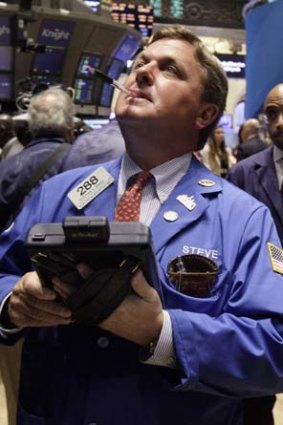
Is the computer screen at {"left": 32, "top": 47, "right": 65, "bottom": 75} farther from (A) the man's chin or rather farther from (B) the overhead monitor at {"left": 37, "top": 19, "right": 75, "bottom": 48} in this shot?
(A) the man's chin

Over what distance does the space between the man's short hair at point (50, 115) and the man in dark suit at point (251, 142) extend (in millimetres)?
1731

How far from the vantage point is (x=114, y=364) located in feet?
4.26

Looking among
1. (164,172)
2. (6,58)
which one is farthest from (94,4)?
(164,172)

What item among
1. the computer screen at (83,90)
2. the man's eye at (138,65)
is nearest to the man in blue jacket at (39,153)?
the man's eye at (138,65)

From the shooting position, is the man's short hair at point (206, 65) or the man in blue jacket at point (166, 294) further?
the man's short hair at point (206, 65)

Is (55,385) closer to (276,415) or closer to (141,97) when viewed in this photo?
(141,97)

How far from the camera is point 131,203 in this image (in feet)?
4.79

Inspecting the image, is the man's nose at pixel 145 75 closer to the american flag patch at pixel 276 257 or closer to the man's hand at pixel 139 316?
the american flag patch at pixel 276 257

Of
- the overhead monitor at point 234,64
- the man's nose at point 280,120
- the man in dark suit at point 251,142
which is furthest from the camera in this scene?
the overhead monitor at point 234,64

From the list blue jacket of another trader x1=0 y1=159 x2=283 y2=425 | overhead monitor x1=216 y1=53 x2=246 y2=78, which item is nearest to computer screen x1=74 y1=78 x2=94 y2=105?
overhead monitor x1=216 y1=53 x2=246 y2=78

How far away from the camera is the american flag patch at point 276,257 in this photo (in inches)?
52.5

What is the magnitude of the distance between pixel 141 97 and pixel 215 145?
4.24 metres

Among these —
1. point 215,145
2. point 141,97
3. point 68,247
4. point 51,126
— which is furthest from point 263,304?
point 215,145

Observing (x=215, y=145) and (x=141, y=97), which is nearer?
(x=141, y=97)
